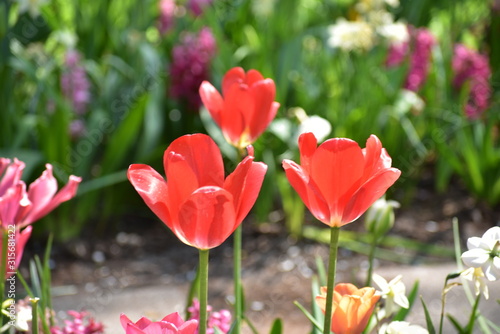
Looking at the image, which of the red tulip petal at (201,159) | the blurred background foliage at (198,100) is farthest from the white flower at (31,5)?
the red tulip petal at (201,159)

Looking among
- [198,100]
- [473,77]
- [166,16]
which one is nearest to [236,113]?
[198,100]

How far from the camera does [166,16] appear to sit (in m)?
3.64

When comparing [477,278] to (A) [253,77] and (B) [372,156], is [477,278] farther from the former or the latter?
(A) [253,77]

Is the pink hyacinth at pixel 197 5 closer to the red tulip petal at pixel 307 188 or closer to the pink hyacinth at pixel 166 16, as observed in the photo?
the pink hyacinth at pixel 166 16

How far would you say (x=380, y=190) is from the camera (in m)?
0.73

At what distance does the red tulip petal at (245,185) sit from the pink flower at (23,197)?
0.74 ft

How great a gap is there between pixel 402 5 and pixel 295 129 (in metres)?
1.96

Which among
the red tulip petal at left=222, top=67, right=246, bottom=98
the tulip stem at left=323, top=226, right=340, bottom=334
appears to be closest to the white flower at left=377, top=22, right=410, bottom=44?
the red tulip petal at left=222, top=67, right=246, bottom=98

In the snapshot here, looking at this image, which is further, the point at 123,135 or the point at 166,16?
the point at 166,16

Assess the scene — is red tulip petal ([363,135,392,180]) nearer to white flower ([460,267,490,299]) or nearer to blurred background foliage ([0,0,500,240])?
white flower ([460,267,490,299])

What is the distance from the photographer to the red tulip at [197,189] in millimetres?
691

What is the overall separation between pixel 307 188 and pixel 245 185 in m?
0.06

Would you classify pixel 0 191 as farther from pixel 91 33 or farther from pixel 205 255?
pixel 91 33

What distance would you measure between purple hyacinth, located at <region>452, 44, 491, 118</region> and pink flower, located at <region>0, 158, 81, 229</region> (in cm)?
231
